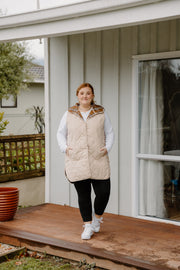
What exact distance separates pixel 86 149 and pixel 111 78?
5.44ft

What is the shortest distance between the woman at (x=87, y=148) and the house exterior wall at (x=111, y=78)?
116 centimetres

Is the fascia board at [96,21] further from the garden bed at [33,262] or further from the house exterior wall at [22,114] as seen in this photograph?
the house exterior wall at [22,114]

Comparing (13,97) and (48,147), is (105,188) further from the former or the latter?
(13,97)

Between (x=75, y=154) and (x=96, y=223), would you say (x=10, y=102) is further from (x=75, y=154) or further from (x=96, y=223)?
(x=75, y=154)

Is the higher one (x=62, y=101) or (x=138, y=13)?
(x=138, y=13)

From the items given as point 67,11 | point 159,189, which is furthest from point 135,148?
point 67,11

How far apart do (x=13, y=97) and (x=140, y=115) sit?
11979mm

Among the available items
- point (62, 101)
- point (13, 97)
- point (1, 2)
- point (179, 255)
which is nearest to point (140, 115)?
point (62, 101)

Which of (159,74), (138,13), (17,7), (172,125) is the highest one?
(17,7)

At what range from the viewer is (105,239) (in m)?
4.13

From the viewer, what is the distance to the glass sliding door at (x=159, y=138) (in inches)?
187

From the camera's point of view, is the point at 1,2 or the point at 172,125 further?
the point at 1,2

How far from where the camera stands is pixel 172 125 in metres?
4.78

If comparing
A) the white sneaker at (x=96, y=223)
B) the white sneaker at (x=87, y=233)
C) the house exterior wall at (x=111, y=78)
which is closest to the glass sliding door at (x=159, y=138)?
the house exterior wall at (x=111, y=78)
